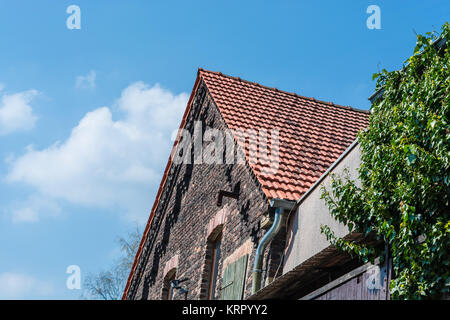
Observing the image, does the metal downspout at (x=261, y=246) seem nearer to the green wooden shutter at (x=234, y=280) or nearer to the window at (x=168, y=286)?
the green wooden shutter at (x=234, y=280)

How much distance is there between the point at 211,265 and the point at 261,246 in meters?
3.14

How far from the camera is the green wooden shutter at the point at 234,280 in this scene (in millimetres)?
11023

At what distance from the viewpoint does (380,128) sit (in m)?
7.71

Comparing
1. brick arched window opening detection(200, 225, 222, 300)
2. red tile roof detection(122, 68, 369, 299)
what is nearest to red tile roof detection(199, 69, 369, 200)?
red tile roof detection(122, 68, 369, 299)

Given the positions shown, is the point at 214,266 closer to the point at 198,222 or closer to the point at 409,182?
the point at 198,222

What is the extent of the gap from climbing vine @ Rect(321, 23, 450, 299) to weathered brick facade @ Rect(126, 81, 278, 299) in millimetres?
3292

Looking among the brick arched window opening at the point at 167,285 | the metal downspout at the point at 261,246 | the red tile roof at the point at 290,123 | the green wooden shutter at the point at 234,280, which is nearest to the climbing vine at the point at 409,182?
the metal downspout at the point at 261,246

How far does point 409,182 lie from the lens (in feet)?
22.3

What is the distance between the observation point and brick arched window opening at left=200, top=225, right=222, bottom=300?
12984mm

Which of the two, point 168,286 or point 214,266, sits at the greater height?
point 214,266

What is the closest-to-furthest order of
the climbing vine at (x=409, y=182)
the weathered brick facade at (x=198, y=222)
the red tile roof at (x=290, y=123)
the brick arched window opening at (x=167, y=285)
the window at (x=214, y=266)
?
the climbing vine at (x=409, y=182) < the red tile roof at (x=290, y=123) < the weathered brick facade at (x=198, y=222) < the window at (x=214, y=266) < the brick arched window opening at (x=167, y=285)

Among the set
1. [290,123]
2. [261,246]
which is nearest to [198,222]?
[290,123]

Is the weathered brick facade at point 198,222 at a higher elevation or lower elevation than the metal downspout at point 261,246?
higher

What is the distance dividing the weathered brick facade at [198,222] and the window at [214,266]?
111mm
